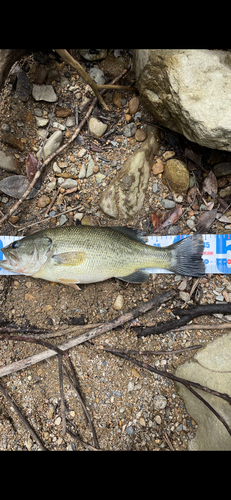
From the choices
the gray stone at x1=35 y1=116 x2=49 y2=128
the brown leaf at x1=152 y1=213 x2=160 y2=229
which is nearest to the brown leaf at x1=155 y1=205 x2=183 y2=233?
the brown leaf at x1=152 y1=213 x2=160 y2=229

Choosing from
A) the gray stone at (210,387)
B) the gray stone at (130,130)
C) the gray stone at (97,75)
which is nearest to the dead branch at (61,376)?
the gray stone at (210,387)

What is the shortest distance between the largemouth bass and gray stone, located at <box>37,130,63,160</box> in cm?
113

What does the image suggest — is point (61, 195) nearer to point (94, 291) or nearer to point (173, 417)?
point (94, 291)

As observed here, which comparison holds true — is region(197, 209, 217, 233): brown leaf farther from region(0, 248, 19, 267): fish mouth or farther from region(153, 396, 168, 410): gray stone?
region(0, 248, 19, 267): fish mouth

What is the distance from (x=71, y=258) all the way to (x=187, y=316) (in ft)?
5.25

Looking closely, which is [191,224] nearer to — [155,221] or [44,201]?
[155,221]

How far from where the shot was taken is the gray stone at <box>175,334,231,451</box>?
3211 millimetres

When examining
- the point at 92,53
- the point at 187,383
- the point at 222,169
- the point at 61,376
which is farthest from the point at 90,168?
the point at 187,383

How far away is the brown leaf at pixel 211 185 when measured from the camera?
12.6 ft

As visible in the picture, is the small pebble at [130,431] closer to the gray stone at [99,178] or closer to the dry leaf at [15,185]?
the gray stone at [99,178]

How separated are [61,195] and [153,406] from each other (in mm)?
2913

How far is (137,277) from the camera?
3.63 meters
